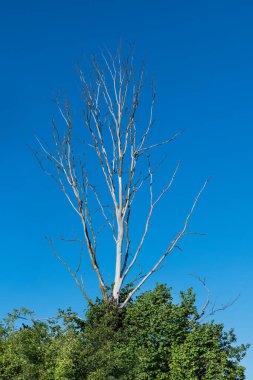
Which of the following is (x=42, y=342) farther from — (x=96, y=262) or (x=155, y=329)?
(x=96, y=262)

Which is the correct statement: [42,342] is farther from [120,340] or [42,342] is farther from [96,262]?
[96,262]

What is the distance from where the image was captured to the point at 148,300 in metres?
25.0

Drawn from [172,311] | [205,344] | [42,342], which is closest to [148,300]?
[172,311]

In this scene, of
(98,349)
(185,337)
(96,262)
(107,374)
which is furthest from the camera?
(96,262)

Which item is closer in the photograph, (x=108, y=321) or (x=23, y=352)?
(x=23, y=352)

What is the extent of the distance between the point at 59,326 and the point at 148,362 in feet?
12.9

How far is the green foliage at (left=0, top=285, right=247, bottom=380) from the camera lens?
1961cm

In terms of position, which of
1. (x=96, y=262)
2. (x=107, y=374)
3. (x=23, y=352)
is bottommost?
(x=107, y=374)

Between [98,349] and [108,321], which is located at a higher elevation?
[108,321]

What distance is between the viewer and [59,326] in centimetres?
2470

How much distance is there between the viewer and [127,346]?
24094 millimetres

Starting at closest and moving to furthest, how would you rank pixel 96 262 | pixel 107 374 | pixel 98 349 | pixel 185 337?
pixel 107 374 < pixel 98 349 < pixel 185 337 < pixel 96 262

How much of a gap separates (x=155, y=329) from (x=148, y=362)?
1368mm

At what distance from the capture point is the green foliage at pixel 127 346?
19.6 meters
